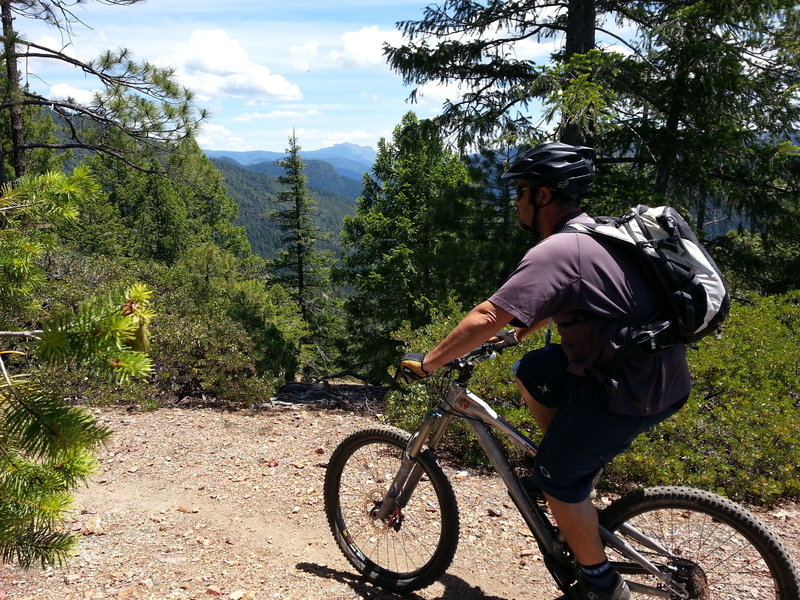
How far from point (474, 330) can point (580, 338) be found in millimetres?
421

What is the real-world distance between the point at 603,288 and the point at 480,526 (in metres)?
2.61

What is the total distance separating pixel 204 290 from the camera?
14.7m

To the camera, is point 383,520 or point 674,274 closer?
point 674,274

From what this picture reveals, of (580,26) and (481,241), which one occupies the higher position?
(580,26)

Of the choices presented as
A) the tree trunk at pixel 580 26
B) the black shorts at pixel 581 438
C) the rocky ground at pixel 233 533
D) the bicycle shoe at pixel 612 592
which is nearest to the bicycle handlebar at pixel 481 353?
the black shorts at pixel 581 438

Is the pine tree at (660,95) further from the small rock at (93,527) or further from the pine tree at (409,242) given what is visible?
the small rock at (93,527)

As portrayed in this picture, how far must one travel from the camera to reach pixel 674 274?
214cm

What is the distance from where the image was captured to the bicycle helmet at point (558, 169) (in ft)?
8.04

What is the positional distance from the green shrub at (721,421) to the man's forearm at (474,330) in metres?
1.33

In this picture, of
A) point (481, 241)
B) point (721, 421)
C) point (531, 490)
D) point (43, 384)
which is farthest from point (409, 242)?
point (43, 384)

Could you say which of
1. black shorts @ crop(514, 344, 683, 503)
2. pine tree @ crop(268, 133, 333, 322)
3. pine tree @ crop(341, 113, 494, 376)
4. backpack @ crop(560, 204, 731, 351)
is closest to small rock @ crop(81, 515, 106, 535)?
black shorts @ crop(514, 344, 683, 503)

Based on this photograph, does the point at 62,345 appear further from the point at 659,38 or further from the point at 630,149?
the point at 630,149

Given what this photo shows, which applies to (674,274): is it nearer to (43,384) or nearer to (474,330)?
(474,330)

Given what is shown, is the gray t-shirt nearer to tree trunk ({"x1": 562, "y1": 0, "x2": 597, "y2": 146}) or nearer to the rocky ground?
the rocky ground
